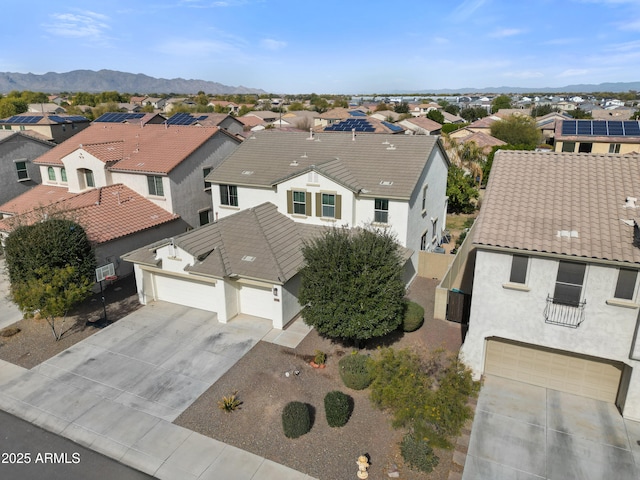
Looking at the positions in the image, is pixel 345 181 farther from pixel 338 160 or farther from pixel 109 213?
pixel 109 213

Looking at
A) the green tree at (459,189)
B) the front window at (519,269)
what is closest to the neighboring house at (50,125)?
the green tree at (459,189)

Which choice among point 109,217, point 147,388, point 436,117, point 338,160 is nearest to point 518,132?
point 436,117

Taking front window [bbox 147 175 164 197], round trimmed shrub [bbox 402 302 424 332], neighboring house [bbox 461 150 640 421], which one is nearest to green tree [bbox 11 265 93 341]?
front window [bbox 147 175 164 197]

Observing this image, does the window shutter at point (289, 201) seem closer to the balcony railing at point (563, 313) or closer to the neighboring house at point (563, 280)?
the neighboring house at point (563, 280)

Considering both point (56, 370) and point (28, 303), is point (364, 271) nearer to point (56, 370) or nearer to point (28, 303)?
point (56, 370)

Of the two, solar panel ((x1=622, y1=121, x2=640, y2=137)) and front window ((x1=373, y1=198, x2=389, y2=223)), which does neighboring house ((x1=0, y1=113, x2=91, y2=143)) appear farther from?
solar panel ((x1=622, y1=121, x2=640, y2=137))

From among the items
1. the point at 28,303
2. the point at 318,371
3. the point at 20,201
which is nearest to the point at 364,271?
the point at 318,371
